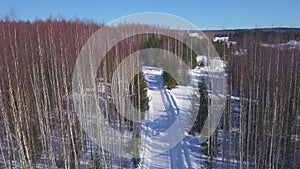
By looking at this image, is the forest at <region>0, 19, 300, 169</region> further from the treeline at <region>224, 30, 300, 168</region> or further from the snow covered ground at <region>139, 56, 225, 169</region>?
the snow covered ground at <region>139, 56, 225, 169</region>

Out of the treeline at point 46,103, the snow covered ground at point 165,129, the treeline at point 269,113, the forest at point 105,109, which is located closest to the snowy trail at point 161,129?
the snow covered ground at point 165,129

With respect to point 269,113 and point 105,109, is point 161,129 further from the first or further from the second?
point 269,113

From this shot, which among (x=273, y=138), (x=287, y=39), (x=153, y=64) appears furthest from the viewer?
(x=153, y=64)

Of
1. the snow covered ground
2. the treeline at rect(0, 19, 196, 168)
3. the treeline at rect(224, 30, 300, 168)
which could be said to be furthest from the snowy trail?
the treeline at rect(224, 30, 300, 168)

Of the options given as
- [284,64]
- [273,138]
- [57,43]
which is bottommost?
[273,138]

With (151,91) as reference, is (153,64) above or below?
above

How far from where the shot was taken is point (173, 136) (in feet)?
37.7

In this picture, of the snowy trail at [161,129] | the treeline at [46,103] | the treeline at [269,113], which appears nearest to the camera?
the treeline at [46,103]

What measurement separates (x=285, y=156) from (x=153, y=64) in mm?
14234

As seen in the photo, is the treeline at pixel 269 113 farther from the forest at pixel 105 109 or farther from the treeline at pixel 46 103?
the treeline at pixel 46 103

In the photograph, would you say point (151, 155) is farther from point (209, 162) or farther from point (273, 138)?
Result: point (273, 138)

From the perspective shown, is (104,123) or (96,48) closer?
(104,123)

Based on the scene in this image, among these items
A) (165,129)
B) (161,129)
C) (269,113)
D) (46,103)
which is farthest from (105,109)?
(269,113)

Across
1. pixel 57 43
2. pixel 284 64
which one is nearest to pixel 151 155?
pixel 57 43
